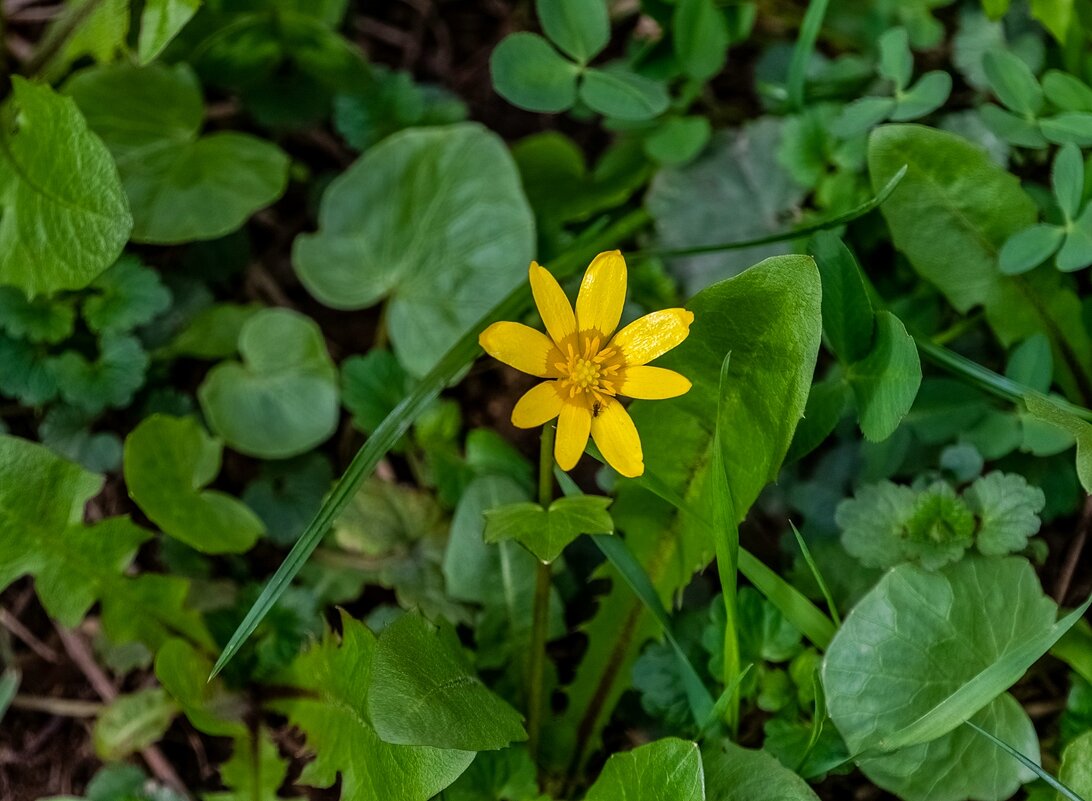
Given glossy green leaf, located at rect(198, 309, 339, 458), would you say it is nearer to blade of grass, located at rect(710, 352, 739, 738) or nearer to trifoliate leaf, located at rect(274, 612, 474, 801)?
trifoliate leaf, located at rect(274, 612, 474, 801)

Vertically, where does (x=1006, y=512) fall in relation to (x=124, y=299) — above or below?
below

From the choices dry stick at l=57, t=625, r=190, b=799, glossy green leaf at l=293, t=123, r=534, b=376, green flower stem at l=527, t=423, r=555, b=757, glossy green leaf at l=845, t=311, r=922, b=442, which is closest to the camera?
green flower stem at l=527, t=423, r=555, b=757

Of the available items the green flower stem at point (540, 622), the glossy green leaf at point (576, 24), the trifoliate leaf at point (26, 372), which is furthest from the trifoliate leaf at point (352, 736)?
the glossy green leaf at point (576, 24)

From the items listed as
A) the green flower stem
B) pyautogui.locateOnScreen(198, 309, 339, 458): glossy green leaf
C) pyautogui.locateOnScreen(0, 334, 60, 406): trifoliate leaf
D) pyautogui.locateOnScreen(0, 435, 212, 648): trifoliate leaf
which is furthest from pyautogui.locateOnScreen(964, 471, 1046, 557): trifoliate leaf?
pyautogui.locateOnScreen(0, 334, 60, 406): trifoliate leaf

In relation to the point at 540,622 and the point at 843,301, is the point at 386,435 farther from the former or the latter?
the point at 843,301

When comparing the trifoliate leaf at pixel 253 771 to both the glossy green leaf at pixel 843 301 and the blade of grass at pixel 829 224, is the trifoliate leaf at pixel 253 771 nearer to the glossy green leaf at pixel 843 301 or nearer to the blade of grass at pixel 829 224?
the blade of grass at pixel 829 224

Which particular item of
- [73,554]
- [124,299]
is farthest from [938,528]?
[124,299]

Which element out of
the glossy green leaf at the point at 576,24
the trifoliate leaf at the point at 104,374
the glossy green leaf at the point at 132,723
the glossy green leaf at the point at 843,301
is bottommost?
the glossy green leaf at the point at 132,723
